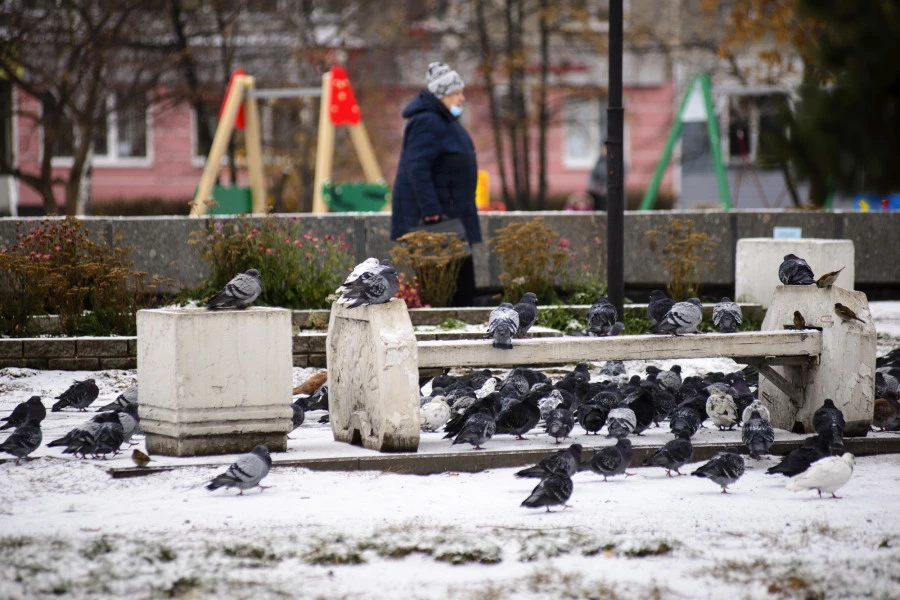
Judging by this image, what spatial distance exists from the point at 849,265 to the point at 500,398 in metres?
5.45

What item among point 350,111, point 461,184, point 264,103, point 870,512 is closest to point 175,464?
point 870,512

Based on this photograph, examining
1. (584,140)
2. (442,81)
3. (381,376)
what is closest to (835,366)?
(381,376)

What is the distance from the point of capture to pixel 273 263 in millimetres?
11688

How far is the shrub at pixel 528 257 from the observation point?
480 inches

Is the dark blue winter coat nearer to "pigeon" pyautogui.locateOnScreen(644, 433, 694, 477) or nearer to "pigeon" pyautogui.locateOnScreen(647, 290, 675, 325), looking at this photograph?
"pigeon" pyautogui.locateOnScreen(647, 290, 675, 325)

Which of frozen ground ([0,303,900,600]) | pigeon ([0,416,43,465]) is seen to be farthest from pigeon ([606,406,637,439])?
pigeon ([0,416,43,465])

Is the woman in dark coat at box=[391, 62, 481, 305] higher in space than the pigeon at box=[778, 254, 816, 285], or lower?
higher

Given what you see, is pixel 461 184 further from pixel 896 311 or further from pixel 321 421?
pixel 896 311

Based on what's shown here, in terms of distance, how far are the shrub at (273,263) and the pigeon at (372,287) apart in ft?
14.8

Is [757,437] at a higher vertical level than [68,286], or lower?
lower

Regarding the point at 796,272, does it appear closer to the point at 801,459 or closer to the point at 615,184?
the point at 801,459

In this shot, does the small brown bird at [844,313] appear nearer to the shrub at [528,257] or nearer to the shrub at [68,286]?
the shrub at [528,257]

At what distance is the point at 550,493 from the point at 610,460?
78 cm

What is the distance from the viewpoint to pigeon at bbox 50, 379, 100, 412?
8.56 meters
